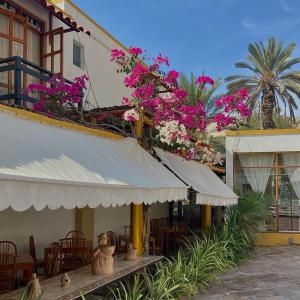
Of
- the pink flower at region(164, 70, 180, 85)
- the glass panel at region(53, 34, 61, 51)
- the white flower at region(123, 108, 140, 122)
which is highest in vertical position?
the glass panel at region(53, 34, 61, 51)

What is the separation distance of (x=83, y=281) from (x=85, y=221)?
235 inches

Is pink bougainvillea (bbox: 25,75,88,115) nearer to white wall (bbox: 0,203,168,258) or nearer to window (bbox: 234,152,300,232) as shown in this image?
white wall (bbox: 0,203,168,258)

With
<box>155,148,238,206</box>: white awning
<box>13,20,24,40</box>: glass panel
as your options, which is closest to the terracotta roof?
<box>13,20,24,40</box>: glass panel

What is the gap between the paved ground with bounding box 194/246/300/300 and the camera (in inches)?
410

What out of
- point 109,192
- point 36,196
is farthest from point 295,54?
point 36,196

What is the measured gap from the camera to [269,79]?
96.9 ft

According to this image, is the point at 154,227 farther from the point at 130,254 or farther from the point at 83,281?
the point at 83,281

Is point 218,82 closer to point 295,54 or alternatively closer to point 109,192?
point 295,54

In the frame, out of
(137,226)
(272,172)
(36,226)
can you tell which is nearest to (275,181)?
(272,172)

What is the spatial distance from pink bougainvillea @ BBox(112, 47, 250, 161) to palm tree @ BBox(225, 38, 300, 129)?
17.7 metres

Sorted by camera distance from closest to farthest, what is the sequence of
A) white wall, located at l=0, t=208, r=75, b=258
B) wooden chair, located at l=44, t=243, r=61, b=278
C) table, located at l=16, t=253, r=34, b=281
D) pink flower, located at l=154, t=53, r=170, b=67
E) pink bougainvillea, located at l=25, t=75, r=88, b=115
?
table, located at l=16, t=253, r=34, b=281 < wooden chair, located at l=44, t=243, r=61, b=278 < white wall, located at l=0, t=208, r=75, b=258 < pink bougainvillea, located at l=25, t=75, r=88, b=115 < pink flower, located at l=154, t=53, r=170, b=67

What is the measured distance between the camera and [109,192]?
7.20 m

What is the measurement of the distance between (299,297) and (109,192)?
578 cm

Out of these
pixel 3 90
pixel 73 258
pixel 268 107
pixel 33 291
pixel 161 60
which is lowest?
pixel 73 258
